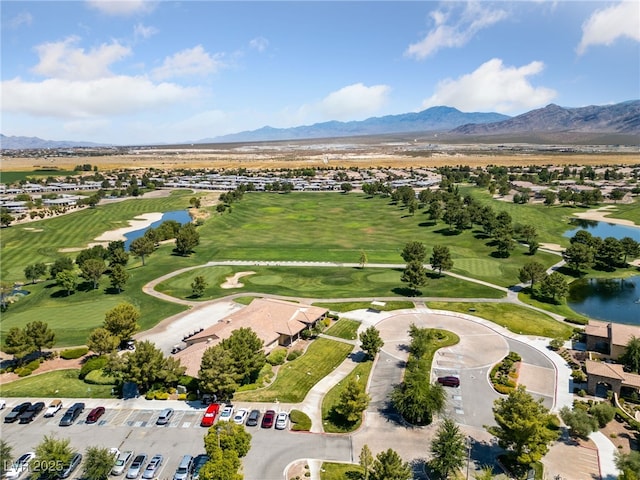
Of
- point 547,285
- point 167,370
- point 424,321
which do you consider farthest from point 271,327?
point 547,285

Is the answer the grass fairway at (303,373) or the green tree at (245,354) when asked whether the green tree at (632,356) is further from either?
the green tree at (245,354)

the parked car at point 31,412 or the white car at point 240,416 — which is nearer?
the white car at point 240,416

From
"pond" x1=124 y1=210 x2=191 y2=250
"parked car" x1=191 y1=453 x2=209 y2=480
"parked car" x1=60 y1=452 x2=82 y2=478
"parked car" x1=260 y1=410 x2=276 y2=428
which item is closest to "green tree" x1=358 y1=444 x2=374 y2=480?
"parked car" x1=260 y1=410 x2=276 y2=428

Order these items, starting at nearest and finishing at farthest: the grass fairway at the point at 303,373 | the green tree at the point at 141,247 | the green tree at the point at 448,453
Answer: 1. the green tree at the point at 448,453
2. the grass fairway at the point at 303,373
3. the green tree at the point at 141,247

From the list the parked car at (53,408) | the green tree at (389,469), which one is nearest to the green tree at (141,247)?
the parked car at (53,408)

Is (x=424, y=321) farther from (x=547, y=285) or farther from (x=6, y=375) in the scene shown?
(x=6, y=375)

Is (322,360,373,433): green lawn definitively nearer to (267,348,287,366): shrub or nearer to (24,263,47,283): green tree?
(267,348,287,366): shrub

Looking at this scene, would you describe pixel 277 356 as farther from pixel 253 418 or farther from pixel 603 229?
pixel 603 229

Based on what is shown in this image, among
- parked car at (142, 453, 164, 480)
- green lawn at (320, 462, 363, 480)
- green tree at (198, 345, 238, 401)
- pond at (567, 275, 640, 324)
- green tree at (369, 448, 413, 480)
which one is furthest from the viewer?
pond at (567, 275, 640, 324)
